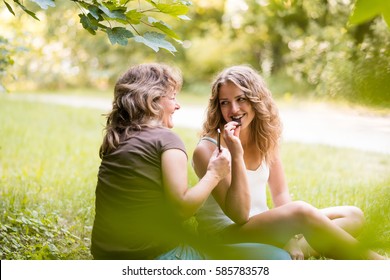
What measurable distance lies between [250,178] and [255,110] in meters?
0.34

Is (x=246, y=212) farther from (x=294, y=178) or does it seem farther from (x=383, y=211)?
(x=294, y=178)

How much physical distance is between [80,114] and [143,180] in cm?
709

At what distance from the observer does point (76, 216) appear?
3.46 metres

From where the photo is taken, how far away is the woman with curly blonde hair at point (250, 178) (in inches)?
89.5

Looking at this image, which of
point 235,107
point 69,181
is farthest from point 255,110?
point 69,181

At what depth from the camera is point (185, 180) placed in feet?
6.37

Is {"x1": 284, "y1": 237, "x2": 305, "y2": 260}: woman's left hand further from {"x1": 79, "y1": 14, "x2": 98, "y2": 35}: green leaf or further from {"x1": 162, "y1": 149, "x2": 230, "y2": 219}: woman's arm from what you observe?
{"x1": 79, "y1": 14, "x2": 98, "y2": 35}: green leaf

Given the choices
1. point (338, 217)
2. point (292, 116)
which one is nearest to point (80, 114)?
point (292, 116)

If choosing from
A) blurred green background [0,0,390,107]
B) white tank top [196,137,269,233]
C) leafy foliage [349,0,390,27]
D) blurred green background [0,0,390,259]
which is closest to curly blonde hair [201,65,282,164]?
white tank top [196,137,269,233]

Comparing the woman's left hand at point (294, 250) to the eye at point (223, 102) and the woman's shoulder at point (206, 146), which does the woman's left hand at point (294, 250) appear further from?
the eye at point (223, 102)

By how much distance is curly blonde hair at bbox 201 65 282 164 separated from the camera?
2551mm

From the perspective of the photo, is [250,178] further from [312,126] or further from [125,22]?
[312,126]

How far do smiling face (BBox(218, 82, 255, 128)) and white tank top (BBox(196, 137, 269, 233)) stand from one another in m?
0.16

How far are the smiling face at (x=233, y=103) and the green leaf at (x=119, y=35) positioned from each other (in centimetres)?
123
